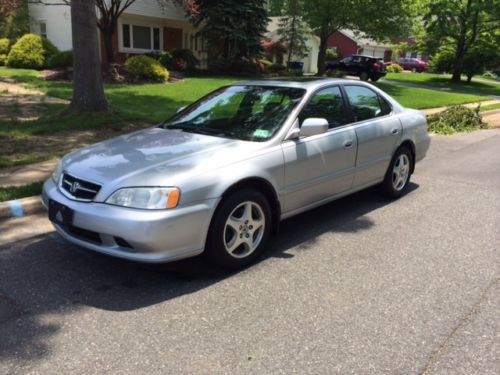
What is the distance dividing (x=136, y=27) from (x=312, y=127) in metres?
23.9

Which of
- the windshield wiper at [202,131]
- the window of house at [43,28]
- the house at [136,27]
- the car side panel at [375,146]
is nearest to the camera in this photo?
the windshield wiper at [202,131]

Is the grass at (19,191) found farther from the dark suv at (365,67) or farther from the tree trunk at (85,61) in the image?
the dark suv at (365,67)

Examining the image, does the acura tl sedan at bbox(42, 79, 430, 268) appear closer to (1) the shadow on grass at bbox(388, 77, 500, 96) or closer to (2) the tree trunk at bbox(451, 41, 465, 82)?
(1) the shadow on grass at bbox(388, 77, 500, 96)

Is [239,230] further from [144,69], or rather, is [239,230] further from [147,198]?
[144,69]

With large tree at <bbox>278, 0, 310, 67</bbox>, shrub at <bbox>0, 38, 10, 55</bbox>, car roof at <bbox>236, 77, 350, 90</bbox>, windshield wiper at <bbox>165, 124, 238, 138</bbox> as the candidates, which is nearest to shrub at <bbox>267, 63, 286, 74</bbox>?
large tree at <bbox>278, 0, 310, 67</bbox>

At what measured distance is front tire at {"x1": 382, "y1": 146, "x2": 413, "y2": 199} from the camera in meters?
6.00

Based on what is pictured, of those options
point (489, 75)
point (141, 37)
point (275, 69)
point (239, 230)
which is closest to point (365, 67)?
point (275, 69)

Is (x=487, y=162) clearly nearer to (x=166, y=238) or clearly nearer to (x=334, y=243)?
(x=334, y=243)

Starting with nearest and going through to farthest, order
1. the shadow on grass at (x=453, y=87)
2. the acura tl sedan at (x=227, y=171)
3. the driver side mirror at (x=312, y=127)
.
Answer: the acura tl sedan at (x=227, y=171) < the driver side mirror at (x=312, y=127) < the shadow on grass at (x=453, y=87)

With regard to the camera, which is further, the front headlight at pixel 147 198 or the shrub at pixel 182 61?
the shrub at pixel 182 61

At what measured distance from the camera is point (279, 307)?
11.6 feet

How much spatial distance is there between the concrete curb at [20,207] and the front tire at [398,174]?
13.2ft

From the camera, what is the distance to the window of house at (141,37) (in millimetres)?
25672

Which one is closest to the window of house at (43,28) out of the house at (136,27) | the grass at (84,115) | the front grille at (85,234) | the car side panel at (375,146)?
the house at (136,27)
